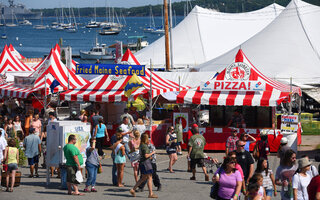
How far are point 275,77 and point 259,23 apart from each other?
14090 millimetres

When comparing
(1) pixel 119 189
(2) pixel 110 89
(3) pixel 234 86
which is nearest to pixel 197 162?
(1) pixel 119 189

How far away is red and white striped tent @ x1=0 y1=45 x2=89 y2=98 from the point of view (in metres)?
22.7

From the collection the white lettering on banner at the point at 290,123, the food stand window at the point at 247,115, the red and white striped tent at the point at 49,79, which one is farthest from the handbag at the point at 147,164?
the red and white striped tent at the point at 49,79

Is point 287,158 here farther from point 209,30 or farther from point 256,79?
point 209,30

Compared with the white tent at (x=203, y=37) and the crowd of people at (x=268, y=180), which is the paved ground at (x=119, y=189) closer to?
the crowd of people at (x=268, y=180)

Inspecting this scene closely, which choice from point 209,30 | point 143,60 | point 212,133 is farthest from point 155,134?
point 209,30

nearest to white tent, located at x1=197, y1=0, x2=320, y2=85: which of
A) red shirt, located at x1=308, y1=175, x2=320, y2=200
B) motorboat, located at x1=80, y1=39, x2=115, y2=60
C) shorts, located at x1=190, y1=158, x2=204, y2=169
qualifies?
shorts, located at x1=190, y1=158, x2=204, y2=169

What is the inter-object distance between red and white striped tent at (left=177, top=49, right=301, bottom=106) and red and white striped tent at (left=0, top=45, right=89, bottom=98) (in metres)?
5.17

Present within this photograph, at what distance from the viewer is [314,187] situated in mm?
8977

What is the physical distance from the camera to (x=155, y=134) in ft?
65.7

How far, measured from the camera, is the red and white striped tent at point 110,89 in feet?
66.7

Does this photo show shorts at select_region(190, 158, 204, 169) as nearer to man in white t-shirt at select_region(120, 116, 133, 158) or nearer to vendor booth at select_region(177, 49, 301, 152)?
man in white t-shirt at select_region(120, 116, 133, 158)

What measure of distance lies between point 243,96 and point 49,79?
7632 mm

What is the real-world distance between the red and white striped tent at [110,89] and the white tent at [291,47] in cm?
754
